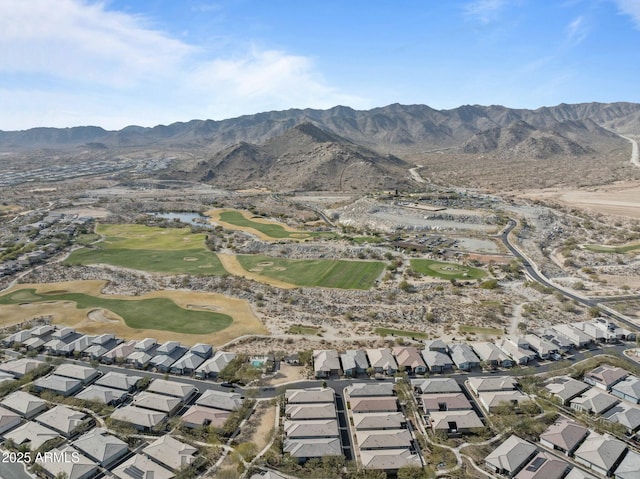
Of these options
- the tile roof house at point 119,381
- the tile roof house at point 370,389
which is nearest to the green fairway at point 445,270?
the tile roof house at point 370,389

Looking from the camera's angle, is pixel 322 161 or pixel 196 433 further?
pixel 322 161

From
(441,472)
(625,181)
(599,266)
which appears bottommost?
(441,472)

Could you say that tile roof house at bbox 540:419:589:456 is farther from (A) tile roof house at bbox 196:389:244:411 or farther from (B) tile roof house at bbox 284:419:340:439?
(A) tile roof house at bbox 196:389:244:411

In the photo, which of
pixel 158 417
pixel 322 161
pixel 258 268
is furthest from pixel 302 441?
pixel 322 161

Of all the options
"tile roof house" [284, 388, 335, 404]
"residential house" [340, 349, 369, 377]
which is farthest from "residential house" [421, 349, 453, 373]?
"tile roof house" [284, 388, 335, 404]

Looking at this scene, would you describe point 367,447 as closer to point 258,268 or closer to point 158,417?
point 158,417

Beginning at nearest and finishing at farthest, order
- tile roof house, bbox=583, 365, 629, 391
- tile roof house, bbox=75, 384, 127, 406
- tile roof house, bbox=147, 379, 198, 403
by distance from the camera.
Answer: tile roof house, bbox=75, 384, 127, 406 → tile roof house, bbox=147, 379, 198, 403 → tile roof house, bbox=583, 365, 629, 391

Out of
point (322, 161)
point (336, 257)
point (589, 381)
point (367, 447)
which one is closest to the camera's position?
point (367, 447)
